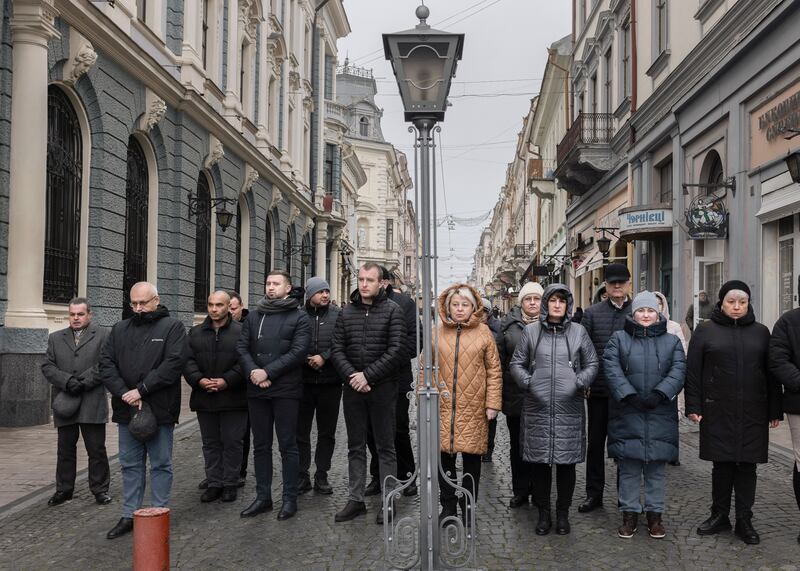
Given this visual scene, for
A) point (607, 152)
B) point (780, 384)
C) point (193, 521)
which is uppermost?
point (607, 152)

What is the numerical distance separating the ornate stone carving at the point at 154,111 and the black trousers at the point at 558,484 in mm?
11726

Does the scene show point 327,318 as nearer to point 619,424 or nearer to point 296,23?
point 619,424

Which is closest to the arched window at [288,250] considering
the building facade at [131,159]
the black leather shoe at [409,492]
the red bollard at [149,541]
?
the building facade at [131,159]

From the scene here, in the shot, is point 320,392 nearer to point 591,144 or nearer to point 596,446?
point 596,446

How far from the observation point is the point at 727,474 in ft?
18.6

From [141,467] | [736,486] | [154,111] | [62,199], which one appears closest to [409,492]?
[141,467]

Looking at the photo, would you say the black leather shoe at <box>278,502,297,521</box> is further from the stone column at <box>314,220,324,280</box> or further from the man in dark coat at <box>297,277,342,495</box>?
the stone column at <box>314,220,324,280</box>

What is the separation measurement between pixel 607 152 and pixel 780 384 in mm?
17505

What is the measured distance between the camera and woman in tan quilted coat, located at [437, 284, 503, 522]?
5652 mm

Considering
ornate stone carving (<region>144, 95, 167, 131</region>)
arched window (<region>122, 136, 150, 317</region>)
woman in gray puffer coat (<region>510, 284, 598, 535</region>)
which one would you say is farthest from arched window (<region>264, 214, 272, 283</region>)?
woman in gray puffer coat (<region>510, 284, 598, 535</region>)

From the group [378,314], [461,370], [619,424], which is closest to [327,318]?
[378,314]

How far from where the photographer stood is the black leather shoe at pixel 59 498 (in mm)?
6559

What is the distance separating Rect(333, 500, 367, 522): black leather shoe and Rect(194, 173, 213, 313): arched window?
13077 millimetres

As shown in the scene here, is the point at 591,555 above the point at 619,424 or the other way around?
the other way around
